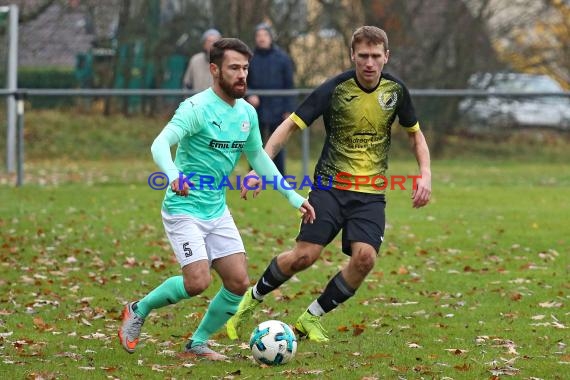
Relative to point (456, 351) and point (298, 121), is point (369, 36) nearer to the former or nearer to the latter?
point (298, 121)

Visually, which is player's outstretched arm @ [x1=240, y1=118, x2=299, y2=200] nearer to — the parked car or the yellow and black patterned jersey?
the yellow and black patterned jersey

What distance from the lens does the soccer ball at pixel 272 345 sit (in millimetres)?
7031

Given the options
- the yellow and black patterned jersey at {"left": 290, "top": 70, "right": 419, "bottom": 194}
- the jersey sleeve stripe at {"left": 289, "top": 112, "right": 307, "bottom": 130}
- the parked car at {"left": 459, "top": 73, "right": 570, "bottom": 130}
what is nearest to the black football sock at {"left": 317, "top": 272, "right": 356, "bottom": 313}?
the yellow and black patterned jersey at {"left": 290, "top": 70, "right": 419, "bottom": 194}

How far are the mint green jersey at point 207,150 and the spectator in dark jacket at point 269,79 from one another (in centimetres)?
841

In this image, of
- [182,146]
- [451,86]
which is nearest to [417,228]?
[182,146]

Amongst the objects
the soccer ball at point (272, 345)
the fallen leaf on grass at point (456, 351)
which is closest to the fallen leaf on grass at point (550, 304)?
the fallen leaf on grass at point (456, 351)

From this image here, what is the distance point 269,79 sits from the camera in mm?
16797

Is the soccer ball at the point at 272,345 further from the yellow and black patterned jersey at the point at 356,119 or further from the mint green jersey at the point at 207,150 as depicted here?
the yellow and black patterned jersey at the point at 356,119

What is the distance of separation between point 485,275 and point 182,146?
438 cm

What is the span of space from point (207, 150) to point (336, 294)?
1385 millimetres

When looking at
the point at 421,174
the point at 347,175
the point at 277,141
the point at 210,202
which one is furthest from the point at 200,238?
the point at 421,174

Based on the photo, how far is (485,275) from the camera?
35.5 feet

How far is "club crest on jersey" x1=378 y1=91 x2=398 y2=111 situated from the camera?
7.92 metres

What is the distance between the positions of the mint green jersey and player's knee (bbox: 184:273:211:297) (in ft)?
1.21
